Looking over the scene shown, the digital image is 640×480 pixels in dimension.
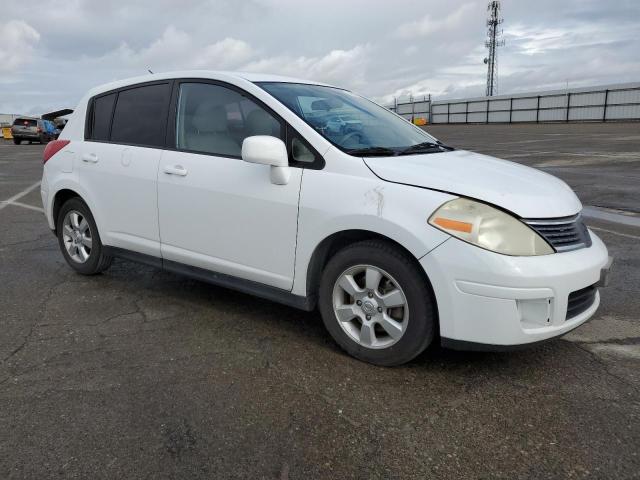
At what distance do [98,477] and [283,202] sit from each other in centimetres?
175

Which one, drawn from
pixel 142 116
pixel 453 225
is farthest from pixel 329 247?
pixel 142 116

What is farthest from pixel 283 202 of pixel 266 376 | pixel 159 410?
pixel 159 410

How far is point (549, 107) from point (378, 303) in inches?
1935

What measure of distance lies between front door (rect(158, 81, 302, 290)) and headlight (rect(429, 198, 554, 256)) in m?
0.92

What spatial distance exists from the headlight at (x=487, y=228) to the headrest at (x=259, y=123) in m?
1.27

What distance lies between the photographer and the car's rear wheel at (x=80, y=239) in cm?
488

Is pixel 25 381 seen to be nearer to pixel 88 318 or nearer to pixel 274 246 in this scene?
pixel 88 318

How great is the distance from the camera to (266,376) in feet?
10.3

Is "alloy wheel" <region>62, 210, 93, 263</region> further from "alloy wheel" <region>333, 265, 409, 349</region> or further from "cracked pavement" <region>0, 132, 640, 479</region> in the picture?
"alloy wheel" <region>333, 265, 409, 349</region>

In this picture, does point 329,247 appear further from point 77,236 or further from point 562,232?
point 77,236

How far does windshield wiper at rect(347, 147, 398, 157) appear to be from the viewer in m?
3.36

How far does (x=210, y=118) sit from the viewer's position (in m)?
3.96

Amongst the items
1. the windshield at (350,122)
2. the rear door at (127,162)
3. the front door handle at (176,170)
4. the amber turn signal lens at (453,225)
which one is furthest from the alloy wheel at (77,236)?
the amber turn signal lens at (453,225)

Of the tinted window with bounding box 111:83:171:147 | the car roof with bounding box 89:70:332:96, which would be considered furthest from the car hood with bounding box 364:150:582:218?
the tinted window with bounding box 111:83:171:147
